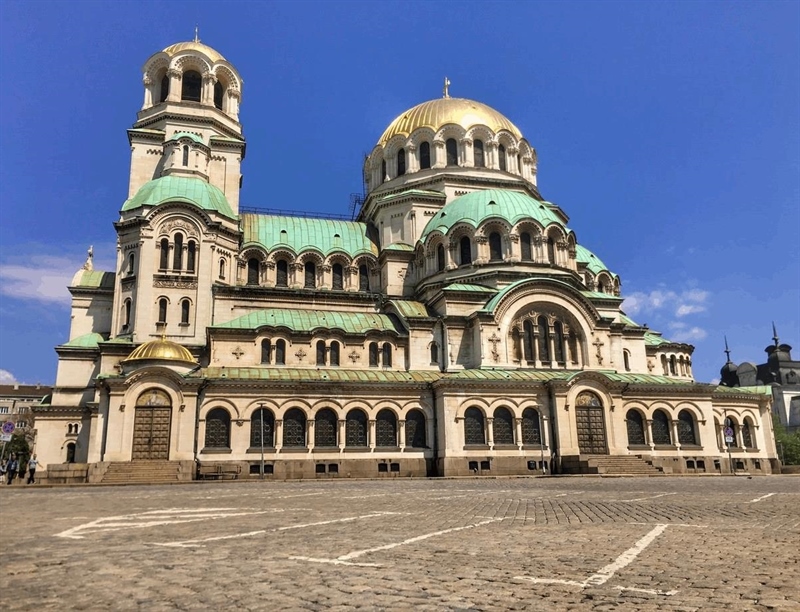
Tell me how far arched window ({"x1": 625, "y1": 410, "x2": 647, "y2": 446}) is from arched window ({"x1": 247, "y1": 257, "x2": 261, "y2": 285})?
89.8ft

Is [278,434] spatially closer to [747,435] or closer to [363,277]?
[363,277]

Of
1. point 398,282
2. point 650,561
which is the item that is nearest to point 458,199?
point 398,282

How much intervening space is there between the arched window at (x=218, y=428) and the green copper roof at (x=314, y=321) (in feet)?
20.8

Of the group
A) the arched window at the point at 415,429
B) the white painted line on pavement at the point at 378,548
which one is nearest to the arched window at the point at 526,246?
the arched window at the point at 415,429

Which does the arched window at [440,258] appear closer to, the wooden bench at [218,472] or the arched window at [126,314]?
the wooden bench at [218,472]

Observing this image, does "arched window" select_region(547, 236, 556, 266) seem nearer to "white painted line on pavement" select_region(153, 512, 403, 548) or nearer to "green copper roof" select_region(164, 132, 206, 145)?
"green copper roof" select_region(164, 132, 206, 145)

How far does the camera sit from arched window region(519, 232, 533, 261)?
152 ft

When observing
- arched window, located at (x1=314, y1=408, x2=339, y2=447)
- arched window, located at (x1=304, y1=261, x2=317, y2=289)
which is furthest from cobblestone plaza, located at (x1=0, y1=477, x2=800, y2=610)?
arched window, located at (x1=304, y1=261, x2=317, y2=289)

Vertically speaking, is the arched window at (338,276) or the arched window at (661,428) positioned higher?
the arched window at (338,276)

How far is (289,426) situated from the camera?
37.2 m

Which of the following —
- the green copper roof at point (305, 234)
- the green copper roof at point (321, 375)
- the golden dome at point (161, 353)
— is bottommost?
the green copper roof at point (321, 375)

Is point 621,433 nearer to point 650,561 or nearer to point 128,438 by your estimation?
point 128,438

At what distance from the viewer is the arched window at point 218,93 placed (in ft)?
174

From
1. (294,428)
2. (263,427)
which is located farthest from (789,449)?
(263,427)
